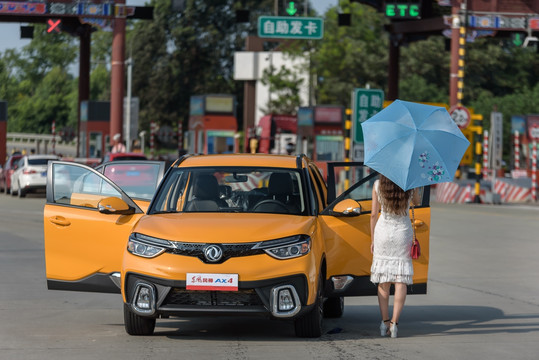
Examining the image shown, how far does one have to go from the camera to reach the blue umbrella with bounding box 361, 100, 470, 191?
9531 mm

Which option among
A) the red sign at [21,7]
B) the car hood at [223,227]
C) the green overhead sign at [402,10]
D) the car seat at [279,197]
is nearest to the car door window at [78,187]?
the car hood at [223,227]

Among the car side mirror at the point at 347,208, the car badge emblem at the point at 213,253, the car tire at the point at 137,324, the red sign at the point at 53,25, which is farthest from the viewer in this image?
the red sign at the point at 53,25

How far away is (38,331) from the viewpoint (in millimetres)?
9969

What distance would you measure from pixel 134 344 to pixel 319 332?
1490mm

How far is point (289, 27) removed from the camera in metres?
45.7

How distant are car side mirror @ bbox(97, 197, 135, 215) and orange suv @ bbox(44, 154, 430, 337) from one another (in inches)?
0.4

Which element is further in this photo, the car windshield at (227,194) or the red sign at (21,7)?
the red sign at (21,7)

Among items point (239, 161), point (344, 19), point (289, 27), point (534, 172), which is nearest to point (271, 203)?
point (239, 161)

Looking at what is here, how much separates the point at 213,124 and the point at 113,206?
49.1m

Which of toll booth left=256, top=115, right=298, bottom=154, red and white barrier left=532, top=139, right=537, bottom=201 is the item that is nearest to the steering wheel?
red and white barrier left=532, top=139, right=537, bottom=201

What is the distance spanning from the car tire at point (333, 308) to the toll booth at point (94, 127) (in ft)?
157

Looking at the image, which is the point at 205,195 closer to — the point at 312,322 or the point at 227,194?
the point at 227,194

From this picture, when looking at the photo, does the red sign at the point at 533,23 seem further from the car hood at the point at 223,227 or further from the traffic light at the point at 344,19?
the car hood at the point at 223,227

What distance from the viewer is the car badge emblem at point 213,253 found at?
8.84 m
